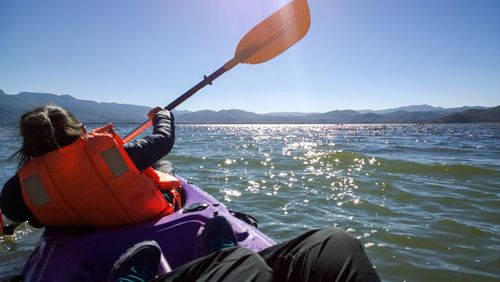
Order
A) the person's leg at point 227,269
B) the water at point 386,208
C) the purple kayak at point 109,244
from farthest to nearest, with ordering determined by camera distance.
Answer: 1. the water at point 386,208
2. the purple kayak at point 109,244
3. the person's leg at point 227,269

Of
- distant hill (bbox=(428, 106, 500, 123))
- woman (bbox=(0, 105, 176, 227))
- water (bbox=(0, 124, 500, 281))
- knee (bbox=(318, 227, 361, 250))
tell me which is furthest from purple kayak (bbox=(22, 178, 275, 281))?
distant hill (bbox=(428, 106, 500, 123))

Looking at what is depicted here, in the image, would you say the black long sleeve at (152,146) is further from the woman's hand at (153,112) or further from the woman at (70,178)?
the woman's hand at (153,112)

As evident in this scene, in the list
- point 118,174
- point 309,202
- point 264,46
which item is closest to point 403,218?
point 309,202

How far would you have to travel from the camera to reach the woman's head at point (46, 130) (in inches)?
85.3

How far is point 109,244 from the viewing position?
2336 millimetres

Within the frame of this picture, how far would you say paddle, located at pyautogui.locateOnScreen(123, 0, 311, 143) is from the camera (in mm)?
5234

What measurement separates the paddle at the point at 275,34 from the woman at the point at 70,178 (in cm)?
317

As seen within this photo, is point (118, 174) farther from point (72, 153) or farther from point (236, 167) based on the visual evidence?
point (236, 167)

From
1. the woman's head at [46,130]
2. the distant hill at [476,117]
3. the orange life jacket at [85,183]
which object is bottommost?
the distant hill at [476,117]

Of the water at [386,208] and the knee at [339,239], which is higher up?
the knee at [339,239]

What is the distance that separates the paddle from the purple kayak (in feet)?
9.77

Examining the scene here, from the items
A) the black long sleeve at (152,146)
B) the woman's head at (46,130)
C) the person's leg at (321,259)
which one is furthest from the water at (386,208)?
the person's leg at (321,259)

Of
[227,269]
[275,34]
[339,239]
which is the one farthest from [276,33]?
[227,269]

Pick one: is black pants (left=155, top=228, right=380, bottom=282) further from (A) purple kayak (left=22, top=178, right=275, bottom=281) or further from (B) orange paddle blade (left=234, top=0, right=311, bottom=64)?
(B) orange paddle blade (left=234, top=0, right=311, bottom=64)
